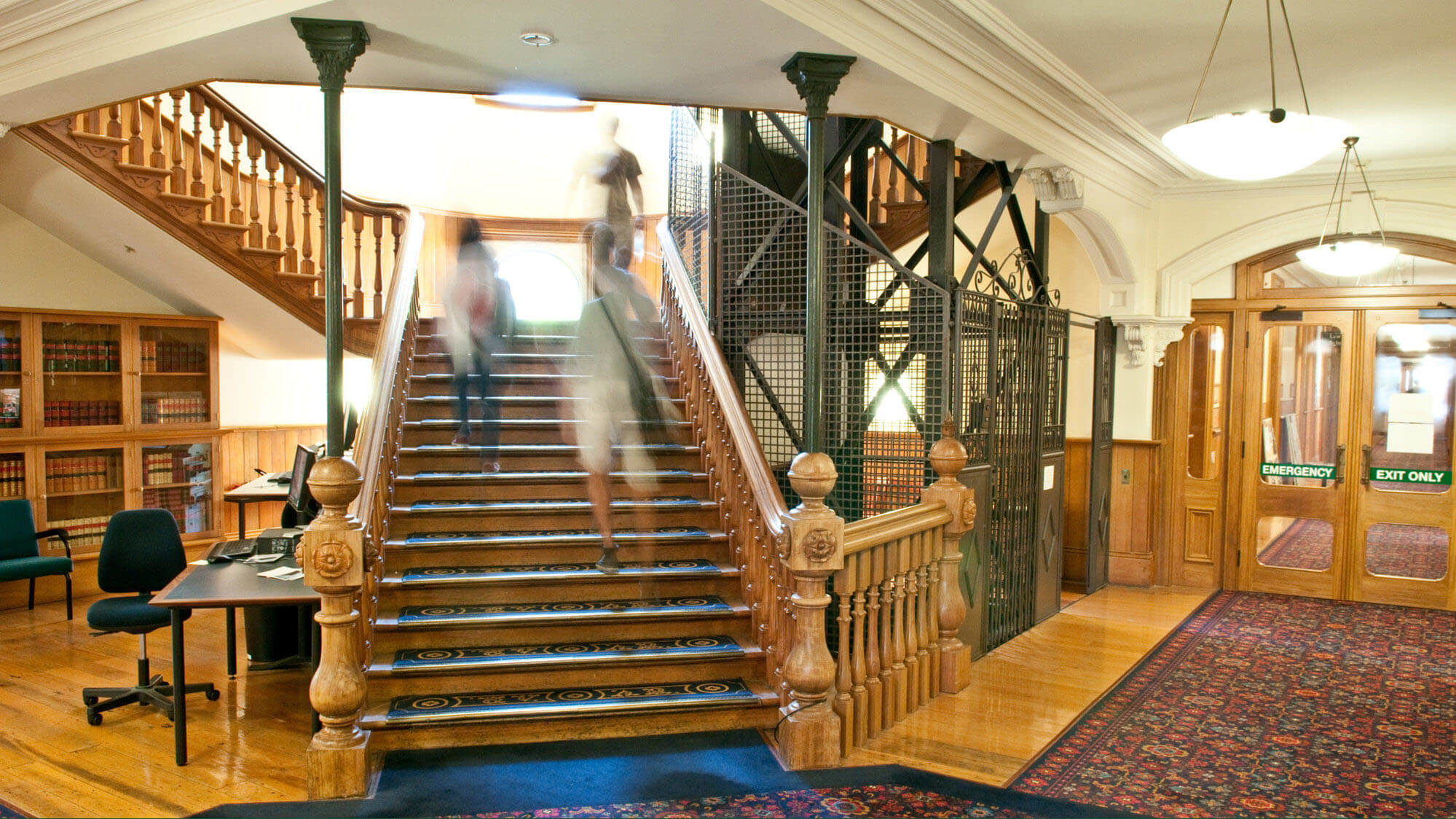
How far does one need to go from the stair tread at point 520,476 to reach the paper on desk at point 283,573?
0.68 metres

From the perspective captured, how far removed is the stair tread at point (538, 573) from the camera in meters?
4.22

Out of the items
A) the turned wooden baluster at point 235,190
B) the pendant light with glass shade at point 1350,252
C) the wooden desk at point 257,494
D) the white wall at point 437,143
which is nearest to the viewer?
the pendant light with glass shade at point 1350,252

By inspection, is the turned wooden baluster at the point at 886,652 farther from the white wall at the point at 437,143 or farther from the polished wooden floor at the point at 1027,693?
the white wall at the point at 437,143

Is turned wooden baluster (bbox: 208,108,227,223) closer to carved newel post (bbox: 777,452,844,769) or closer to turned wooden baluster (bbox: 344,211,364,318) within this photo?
turned wooden baluster (bbox: 344,211,364,318)

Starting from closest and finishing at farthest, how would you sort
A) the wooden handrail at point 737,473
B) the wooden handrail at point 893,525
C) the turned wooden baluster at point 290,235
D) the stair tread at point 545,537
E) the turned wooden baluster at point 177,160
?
1. the wooden handrail at point 893,525
2. the wooden handrail at point 737,473
3. the stair tread at point 545,537
4. the turned wooden baluster at point 177,160
5. the turned wooden baluster at point 290,235

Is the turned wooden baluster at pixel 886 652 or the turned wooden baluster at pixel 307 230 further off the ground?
the turned wooden baluster at pixel 307 230

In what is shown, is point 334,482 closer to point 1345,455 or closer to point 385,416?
point 385,416

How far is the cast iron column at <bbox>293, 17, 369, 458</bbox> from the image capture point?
130 inches

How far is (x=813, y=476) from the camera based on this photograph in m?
3.57

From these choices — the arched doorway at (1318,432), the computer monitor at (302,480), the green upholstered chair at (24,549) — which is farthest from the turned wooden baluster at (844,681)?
the green upholstered chair at (24,549)

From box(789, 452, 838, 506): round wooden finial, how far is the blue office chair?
9.55 ft

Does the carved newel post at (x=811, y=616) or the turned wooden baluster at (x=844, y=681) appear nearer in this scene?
the carved newel post at (x=811, y=616)

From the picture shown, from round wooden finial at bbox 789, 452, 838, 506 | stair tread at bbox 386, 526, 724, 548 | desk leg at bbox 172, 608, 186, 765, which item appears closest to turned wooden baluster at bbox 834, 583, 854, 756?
round wooden finial at bbox 789, 452, 838, 506

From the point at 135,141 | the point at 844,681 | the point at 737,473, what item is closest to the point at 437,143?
the point at 135,141
